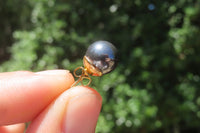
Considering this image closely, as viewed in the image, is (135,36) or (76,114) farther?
(135,36)

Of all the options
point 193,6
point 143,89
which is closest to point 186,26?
point 193,6

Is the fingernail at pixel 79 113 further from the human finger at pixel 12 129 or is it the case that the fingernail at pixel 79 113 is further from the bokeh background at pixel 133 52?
the bokeh background at pixel 133 52

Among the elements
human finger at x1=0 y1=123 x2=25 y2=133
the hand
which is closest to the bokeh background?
human finger at x1=0 y1=123 x2=25 y2=133

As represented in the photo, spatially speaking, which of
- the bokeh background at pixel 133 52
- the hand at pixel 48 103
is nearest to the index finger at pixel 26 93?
the hand at pixel 48 103

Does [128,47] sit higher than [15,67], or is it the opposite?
[15,67]

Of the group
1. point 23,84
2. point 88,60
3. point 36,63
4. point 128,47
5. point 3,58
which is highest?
point 3,58

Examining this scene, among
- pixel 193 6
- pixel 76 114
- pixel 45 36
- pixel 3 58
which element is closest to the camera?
pixel 76 114

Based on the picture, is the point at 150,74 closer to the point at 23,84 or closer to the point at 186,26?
the point at 186,26

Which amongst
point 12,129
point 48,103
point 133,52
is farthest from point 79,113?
point 133,52
